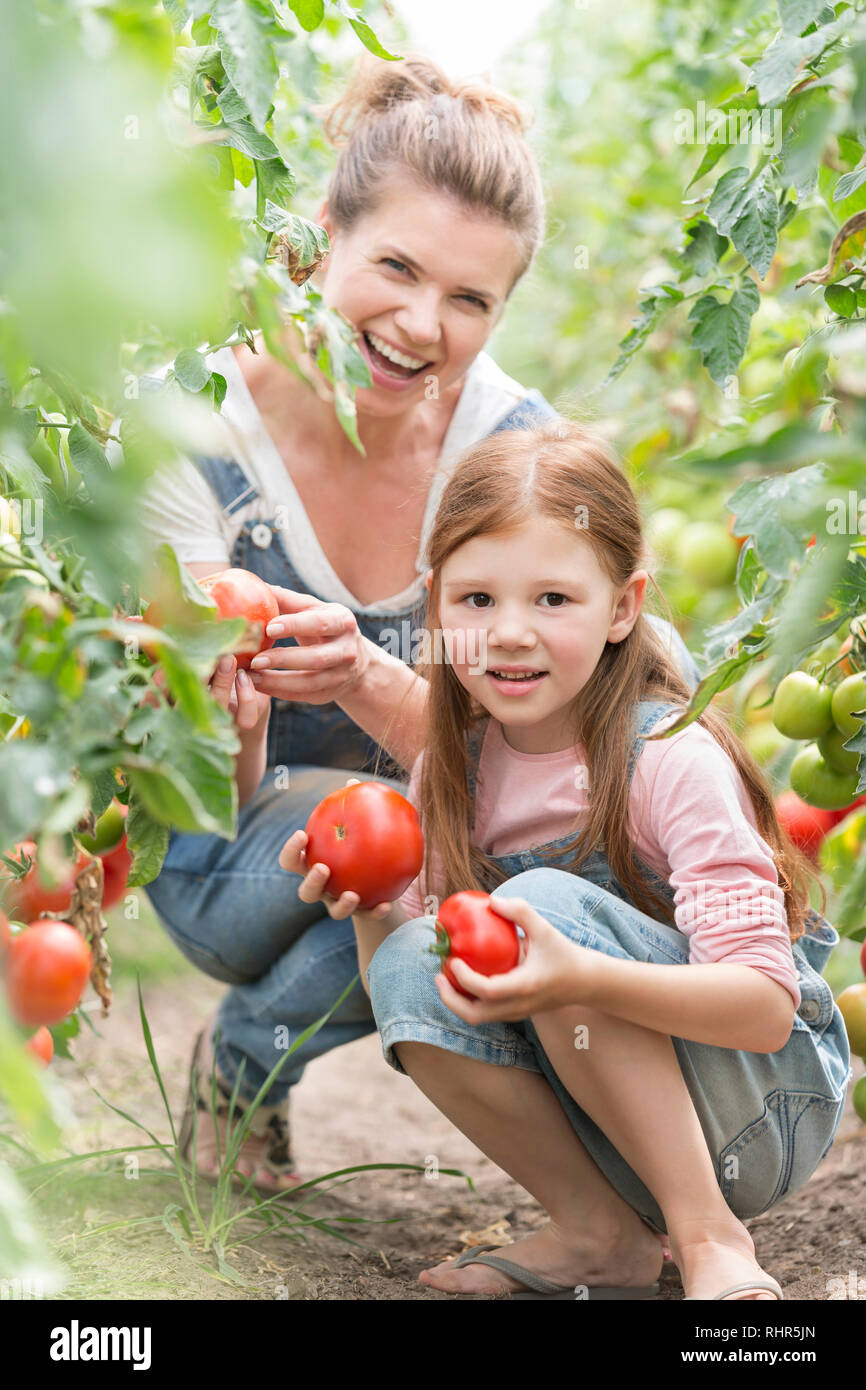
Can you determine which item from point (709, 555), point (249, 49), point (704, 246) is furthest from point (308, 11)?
point (709, 555)

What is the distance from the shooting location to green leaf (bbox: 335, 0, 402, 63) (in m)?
0.88

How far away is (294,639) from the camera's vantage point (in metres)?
1.61

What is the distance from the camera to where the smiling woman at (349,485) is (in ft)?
4.85

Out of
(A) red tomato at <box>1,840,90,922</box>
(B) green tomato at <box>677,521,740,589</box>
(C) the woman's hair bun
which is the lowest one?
(A) red tomato at <box>1,840,90,922</box>

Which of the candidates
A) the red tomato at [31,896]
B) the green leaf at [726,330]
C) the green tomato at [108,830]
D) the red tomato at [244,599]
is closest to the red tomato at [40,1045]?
the red tomato at [31,896]

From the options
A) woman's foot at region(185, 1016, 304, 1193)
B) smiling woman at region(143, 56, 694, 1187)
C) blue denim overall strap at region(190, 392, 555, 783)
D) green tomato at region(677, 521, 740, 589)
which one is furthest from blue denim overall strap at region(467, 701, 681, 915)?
green tomato at region(677, 521, 740, 589)

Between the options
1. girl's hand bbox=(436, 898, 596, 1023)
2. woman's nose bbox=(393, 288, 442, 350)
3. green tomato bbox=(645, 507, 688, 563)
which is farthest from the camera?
green tomato bbox=(645, 507, 688, 563)

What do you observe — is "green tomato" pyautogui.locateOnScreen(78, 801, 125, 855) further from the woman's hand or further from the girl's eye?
the girl's eye

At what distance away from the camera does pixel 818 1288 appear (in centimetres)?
113

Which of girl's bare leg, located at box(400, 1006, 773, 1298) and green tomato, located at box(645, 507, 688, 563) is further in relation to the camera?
green tomato, located at box(645, 507, 688, 563)

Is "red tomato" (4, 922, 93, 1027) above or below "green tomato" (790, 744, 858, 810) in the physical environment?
below

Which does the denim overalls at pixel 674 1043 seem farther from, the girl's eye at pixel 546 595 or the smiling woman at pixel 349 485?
the smiling woman at pixel 349 485

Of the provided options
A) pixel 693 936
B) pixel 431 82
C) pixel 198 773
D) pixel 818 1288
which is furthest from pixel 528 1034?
pixel 431 82
